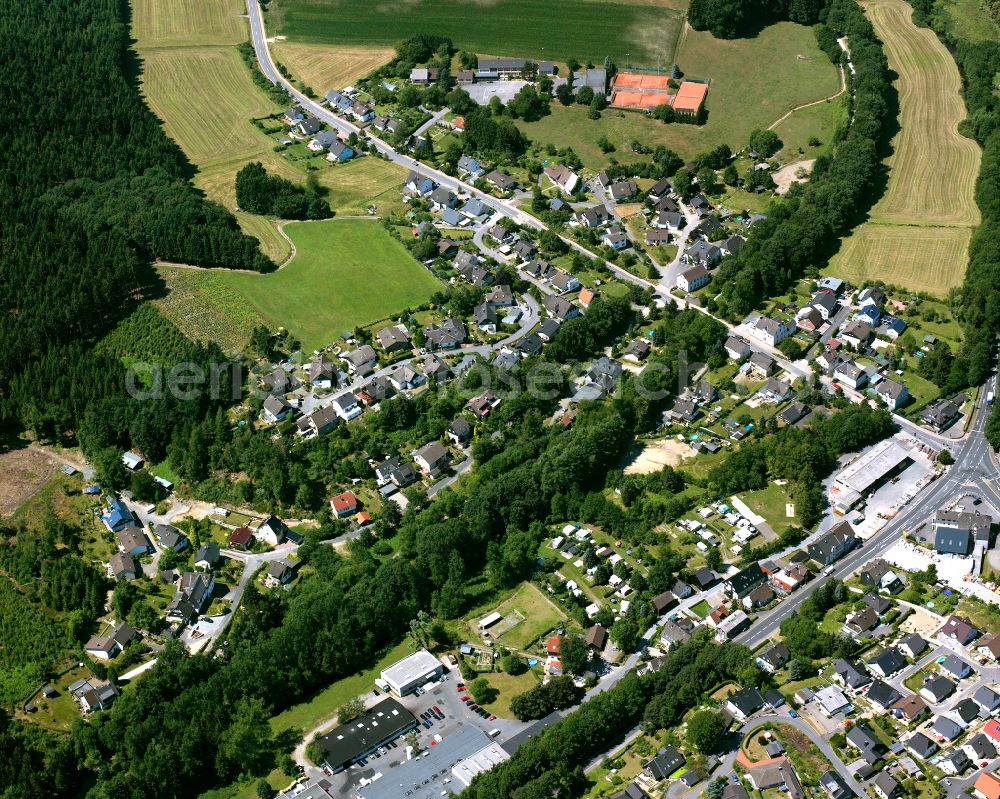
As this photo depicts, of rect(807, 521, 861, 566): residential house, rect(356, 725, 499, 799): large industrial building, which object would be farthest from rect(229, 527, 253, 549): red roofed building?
rect(807, 521, 861, 566): residential house

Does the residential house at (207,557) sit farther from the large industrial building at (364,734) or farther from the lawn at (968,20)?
the lawn at (968,20)

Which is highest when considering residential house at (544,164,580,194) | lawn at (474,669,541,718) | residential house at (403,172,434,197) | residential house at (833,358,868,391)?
residential house at (544,164,580,194)

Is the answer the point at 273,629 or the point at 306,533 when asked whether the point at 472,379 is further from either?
the point at 273,629

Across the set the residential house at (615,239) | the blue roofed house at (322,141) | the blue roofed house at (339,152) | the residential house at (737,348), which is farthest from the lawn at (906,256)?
the blue roofed house at (322,141)

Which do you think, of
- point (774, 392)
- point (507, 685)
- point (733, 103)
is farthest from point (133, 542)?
point (733, 103)

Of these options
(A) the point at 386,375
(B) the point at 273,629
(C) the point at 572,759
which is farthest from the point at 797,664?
(A) the point at 386,375

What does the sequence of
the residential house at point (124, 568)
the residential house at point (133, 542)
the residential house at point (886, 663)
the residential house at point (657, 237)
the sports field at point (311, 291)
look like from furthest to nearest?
the residential house at point (657, 237) < the sports field at point (311, 291) < the residential house at point (133, 542) < the residential house at point (124, 568) < the residential house at point (886, 663)

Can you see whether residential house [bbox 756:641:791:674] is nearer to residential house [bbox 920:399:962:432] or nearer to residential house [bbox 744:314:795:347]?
residential house [bbox 920:399:962:432]
